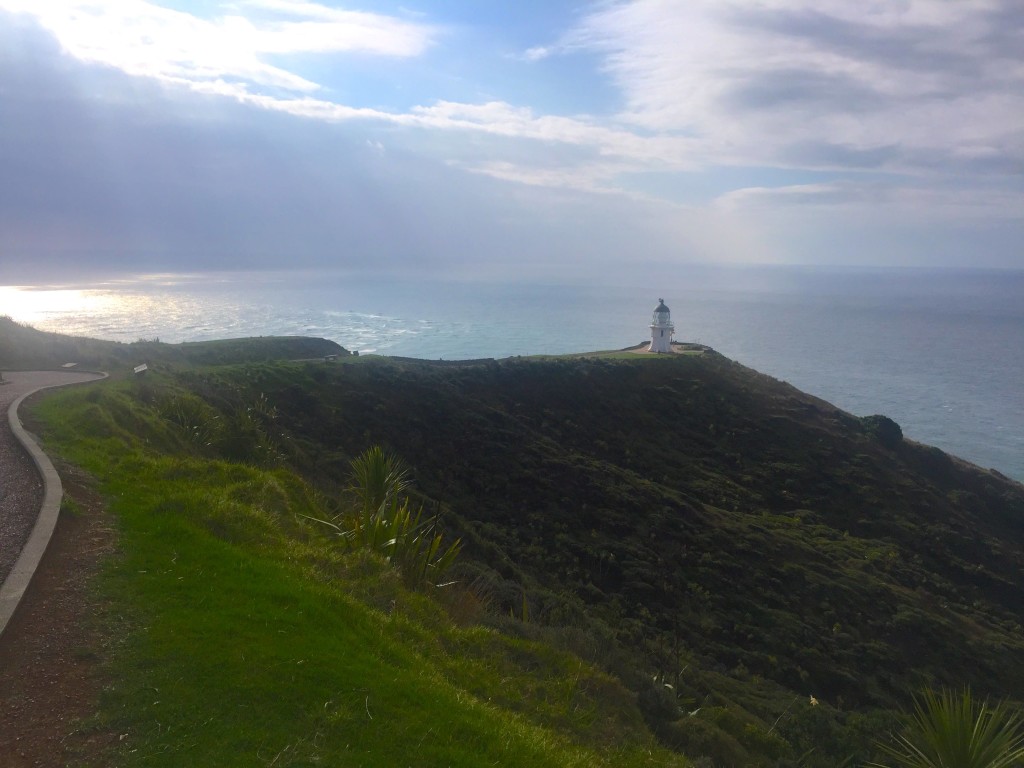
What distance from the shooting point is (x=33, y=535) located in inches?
255

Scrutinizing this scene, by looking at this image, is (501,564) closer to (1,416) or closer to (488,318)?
(1,416)

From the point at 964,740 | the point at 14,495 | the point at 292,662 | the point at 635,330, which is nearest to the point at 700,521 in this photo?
the point at 964,740

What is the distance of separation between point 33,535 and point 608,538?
15.3m

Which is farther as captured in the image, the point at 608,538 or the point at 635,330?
the point at 635,330

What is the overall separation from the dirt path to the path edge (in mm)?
75

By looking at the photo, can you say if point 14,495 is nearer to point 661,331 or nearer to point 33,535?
point 33,535

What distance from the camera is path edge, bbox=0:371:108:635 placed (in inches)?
211

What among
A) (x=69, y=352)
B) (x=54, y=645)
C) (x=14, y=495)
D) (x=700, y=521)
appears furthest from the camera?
(x=700, y=521)

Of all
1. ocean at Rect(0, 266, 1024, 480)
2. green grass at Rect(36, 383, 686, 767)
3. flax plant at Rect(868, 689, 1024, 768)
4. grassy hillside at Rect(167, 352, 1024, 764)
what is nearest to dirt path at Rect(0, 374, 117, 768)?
green grass at Rect(36, 383, 686, 767)

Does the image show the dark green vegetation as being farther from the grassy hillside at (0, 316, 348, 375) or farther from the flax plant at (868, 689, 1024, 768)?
the flax plant at (868, 689, 1024, 768)

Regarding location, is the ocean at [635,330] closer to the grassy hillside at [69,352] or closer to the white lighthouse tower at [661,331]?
the grassy hillside at [69,352]

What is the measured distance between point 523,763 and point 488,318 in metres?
110

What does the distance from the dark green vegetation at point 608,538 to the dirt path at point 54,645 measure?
0.96 ft

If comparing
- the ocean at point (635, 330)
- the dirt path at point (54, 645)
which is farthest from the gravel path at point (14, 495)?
the ocean at point (635, 330)
